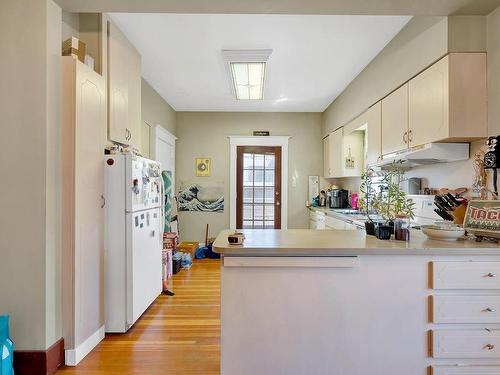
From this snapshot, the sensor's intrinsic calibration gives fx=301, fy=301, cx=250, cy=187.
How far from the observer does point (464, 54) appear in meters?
2.07

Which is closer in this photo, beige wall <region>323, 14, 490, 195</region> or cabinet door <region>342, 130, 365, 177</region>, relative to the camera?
beige wall <region>323, 14, 490, 195</region>

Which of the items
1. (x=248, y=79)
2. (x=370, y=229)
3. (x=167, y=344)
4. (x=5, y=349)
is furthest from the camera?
(x=248, y=79)

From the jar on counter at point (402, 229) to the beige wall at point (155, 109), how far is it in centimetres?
331

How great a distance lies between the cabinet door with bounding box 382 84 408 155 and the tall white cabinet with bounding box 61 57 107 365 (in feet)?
8.26

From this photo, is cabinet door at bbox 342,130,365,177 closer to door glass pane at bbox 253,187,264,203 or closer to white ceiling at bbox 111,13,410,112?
white ceiling at bbox 111,13,410,112

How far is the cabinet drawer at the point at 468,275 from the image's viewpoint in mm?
1571

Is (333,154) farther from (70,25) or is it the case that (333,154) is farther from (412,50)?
(70,25)

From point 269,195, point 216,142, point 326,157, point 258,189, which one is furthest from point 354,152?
point 216,142

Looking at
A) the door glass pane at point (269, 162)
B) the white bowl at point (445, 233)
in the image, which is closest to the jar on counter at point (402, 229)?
the white bowl at point (445, 233)

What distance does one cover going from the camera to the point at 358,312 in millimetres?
1603

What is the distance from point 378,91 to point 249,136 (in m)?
2.81

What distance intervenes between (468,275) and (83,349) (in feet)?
8.10

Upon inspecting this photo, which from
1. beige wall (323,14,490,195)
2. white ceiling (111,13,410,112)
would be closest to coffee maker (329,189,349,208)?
white ceiling (111,13,410,112)

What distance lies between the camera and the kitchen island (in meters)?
1.58
